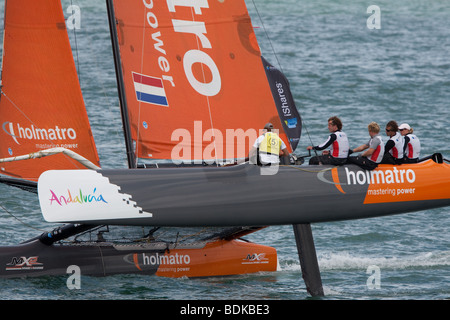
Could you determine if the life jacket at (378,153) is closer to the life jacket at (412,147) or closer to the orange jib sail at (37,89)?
the life jacket at (412,147)

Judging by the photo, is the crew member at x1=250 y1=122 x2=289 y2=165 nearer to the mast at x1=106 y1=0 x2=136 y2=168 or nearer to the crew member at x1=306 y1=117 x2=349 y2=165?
the crew member at x1=306 y1=117 x2=349 y2=165

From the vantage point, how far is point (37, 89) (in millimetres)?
15445

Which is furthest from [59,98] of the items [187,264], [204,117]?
[187,264]

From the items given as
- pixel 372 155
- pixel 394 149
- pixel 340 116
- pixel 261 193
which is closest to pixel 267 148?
pixel 261 193

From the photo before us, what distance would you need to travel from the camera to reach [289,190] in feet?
46.0

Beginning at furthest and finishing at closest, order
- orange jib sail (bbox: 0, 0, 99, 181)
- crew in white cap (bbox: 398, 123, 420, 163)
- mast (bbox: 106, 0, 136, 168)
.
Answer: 1. orange jib sail (bbox: 0, 0, 99, 181)
2. mast (bbox: 106, 0, 136, 168)
3. crew in white cap (bbox: 398, 123, 420, 163)

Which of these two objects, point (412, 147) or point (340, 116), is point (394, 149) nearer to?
point (412, 147)

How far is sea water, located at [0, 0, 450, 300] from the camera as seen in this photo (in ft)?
48.8

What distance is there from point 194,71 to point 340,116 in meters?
12.5

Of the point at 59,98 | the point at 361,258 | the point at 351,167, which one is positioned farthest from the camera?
the point at 361,258

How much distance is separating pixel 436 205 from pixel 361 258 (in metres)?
2.39

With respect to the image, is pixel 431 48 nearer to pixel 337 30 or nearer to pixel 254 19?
pixel 337 30

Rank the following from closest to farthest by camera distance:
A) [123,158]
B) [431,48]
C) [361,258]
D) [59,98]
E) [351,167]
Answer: [351,167], [59,98], [361,258], [123,158], [431,48]

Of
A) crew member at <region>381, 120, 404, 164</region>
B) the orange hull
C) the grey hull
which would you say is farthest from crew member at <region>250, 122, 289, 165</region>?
the orange hull
